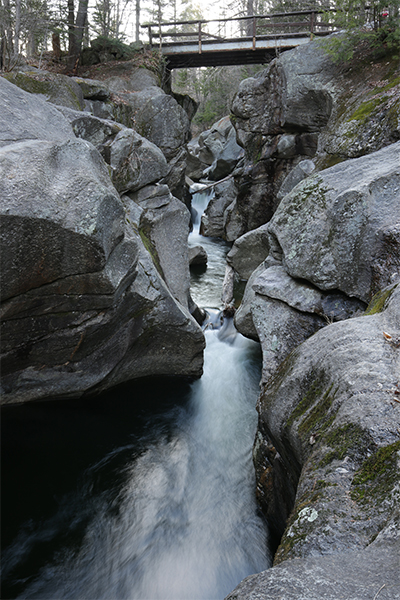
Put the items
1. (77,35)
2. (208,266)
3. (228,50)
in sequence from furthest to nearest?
(228,50)
(77,35)
(208,266)

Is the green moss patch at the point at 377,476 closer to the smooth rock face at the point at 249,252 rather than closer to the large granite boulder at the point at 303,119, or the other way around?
the large granite boulder at the point at 303,119

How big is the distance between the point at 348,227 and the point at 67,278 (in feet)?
12.5

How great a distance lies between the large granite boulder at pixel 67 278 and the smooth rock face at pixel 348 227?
2.55 metres

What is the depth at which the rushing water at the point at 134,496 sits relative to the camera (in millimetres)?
4492

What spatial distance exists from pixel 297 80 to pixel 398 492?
12179mm

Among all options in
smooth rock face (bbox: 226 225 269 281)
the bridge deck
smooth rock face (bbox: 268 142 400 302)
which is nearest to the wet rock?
A: smooth rock face (bbox: 226 225 269 281)

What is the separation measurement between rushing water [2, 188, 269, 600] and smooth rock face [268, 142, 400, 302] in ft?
10.9

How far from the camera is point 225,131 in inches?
1079

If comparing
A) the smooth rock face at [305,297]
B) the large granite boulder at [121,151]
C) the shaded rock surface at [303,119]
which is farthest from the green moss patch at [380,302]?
the large granite boulder at [121,151]

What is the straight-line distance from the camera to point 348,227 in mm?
5055

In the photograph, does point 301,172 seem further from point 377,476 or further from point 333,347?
point 377,476

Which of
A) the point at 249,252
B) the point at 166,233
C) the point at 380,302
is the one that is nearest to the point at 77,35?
the point at 249,252

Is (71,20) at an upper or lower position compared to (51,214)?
upper

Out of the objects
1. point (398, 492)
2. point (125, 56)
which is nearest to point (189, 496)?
point (398, 492)
